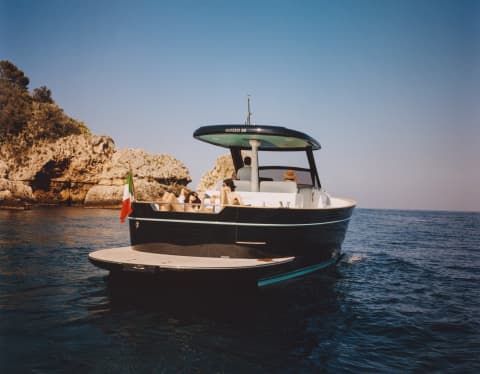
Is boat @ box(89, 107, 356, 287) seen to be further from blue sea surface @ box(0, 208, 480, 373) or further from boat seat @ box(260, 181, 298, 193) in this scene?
blue sea surface @ box(0, 208, 480, 373)

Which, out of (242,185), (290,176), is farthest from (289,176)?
(242,185)

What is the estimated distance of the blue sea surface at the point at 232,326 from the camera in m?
4.45

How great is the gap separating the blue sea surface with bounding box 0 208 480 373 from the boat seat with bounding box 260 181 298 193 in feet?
7.99

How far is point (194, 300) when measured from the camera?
6.72 m

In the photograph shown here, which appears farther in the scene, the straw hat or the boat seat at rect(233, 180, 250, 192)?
the straw hat

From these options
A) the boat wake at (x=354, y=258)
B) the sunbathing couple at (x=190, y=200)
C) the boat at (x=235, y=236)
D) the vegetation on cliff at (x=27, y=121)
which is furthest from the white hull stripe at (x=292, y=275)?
the vegetation on cliff at (x=27, y=121)

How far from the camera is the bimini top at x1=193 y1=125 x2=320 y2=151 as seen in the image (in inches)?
322

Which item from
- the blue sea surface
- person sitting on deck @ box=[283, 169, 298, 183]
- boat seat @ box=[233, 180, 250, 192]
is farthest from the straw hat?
the blue sea surface

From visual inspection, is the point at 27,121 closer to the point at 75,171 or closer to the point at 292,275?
the point at 75,171

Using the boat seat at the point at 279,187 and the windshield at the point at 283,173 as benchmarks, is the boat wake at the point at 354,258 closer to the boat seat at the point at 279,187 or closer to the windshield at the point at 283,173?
the windshield at the point at 283,173

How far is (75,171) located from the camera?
173ft

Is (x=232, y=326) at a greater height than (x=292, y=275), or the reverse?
(x=292, y=275)

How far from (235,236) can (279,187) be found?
2776 millimetres

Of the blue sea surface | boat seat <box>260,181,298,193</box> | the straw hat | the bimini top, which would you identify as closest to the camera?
the blue sea surface
